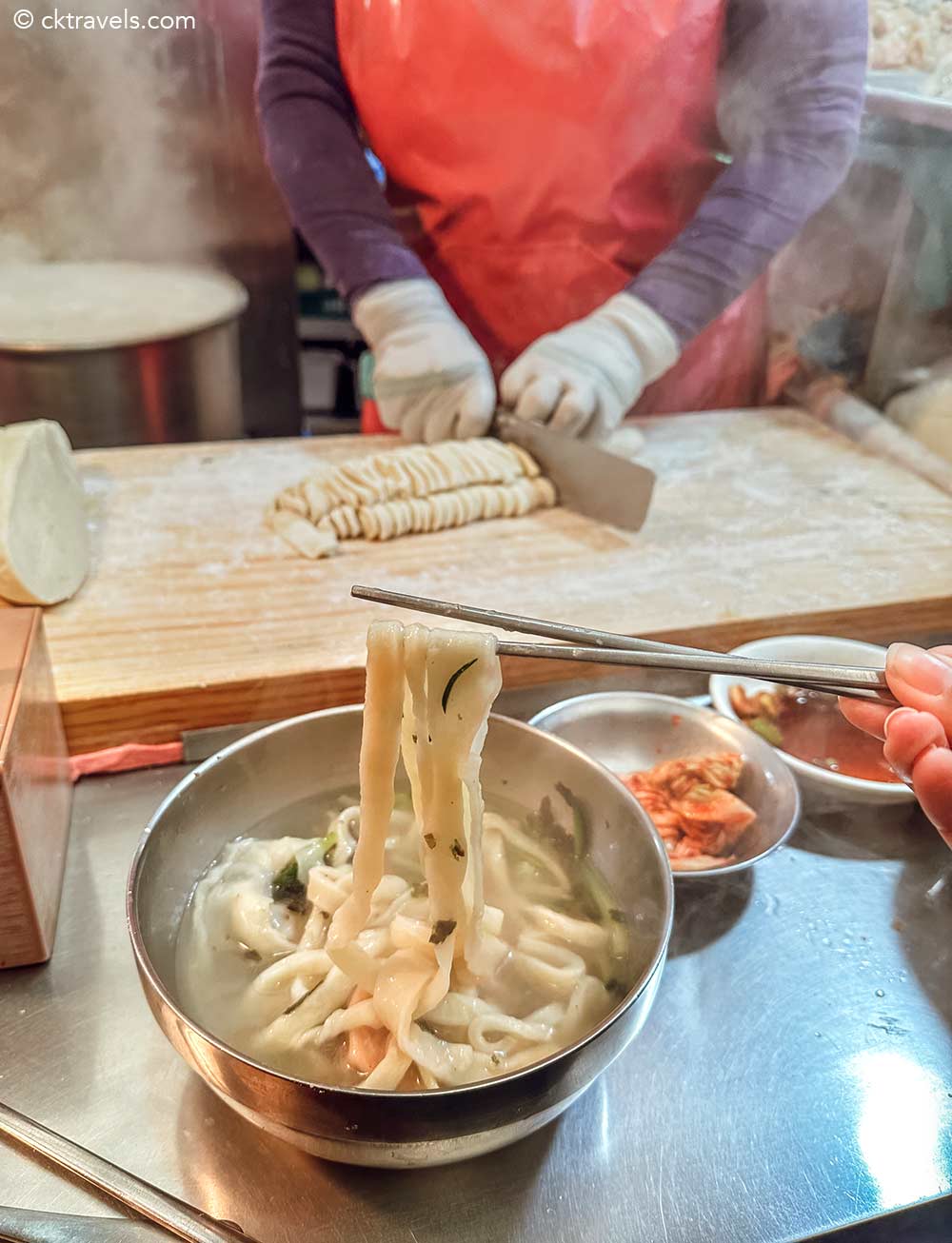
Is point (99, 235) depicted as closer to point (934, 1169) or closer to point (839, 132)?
point (839, 132)

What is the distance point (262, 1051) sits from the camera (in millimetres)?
989

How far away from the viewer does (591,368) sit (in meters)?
2.38

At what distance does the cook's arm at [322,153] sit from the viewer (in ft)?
7.06

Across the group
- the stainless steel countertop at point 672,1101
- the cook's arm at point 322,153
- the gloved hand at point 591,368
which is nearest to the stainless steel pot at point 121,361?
the cook's arm at point 322,153

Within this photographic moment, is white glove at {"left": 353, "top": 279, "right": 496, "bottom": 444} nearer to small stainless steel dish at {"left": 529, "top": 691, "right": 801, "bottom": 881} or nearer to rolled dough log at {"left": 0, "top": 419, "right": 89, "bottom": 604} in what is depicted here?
rolled dough log at {"left": 0, "top": 419, "right": 89, "bottom": 604}

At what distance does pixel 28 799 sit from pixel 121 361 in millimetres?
1410

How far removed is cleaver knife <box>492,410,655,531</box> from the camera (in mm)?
2057

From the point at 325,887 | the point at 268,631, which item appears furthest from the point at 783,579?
the point at 325,887

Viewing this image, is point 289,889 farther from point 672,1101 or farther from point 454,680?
point 672,1101

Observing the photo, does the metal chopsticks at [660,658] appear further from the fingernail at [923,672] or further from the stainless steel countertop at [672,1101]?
the stainless steel countertop at [672,1101]

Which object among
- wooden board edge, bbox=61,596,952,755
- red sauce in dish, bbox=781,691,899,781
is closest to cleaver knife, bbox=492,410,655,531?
wooden board edge, bbox=61,596,952,755

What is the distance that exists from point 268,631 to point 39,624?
0.44 m

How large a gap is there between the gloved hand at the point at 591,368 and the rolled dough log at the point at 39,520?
3.64 ft

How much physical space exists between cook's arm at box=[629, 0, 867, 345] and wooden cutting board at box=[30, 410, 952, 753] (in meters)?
0.45
